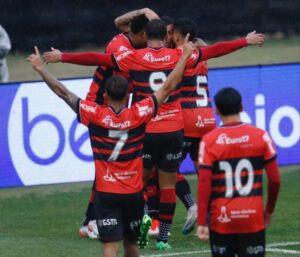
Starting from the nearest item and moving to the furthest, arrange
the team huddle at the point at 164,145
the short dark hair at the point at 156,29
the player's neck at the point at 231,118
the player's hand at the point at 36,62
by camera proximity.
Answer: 1. the team huddle at the point at 164,145
2. the player's neck at the point at 231,118
3. the player's hand at the point at 36,62
4. the short dark hair at the point at 156,29

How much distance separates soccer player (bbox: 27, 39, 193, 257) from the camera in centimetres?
999

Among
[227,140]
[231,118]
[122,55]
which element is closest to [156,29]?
[122,55]

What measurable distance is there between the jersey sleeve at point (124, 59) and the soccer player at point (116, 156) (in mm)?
1791

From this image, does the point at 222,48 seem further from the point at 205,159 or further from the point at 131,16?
the point at 205,159

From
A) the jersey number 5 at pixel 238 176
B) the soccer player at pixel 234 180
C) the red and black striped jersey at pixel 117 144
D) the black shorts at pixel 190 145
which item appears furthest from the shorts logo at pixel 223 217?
the black shorts at pixel 190 145

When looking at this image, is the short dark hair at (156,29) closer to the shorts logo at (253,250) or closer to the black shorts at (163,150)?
the black shorts at (163,150)

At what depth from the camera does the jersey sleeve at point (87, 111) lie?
10.1 meters

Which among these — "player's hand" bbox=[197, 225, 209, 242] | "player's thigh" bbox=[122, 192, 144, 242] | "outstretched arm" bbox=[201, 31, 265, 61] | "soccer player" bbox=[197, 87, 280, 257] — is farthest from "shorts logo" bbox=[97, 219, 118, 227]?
"outstretched arm" bbox=[201, 31, 265, 61]

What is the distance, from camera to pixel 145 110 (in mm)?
10102

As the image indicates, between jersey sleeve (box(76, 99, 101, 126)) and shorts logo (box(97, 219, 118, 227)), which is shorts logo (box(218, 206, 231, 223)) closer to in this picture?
shorts logo (box(97, 219, 118, 227))

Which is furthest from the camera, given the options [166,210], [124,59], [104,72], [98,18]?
[98,18]

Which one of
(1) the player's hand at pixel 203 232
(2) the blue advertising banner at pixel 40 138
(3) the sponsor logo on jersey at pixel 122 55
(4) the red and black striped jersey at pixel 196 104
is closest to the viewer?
(1) the player's hand at pixel 203 232

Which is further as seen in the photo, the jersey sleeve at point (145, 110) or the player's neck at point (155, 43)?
the player's neck at point (155, 43)

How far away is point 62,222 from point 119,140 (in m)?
4.57
